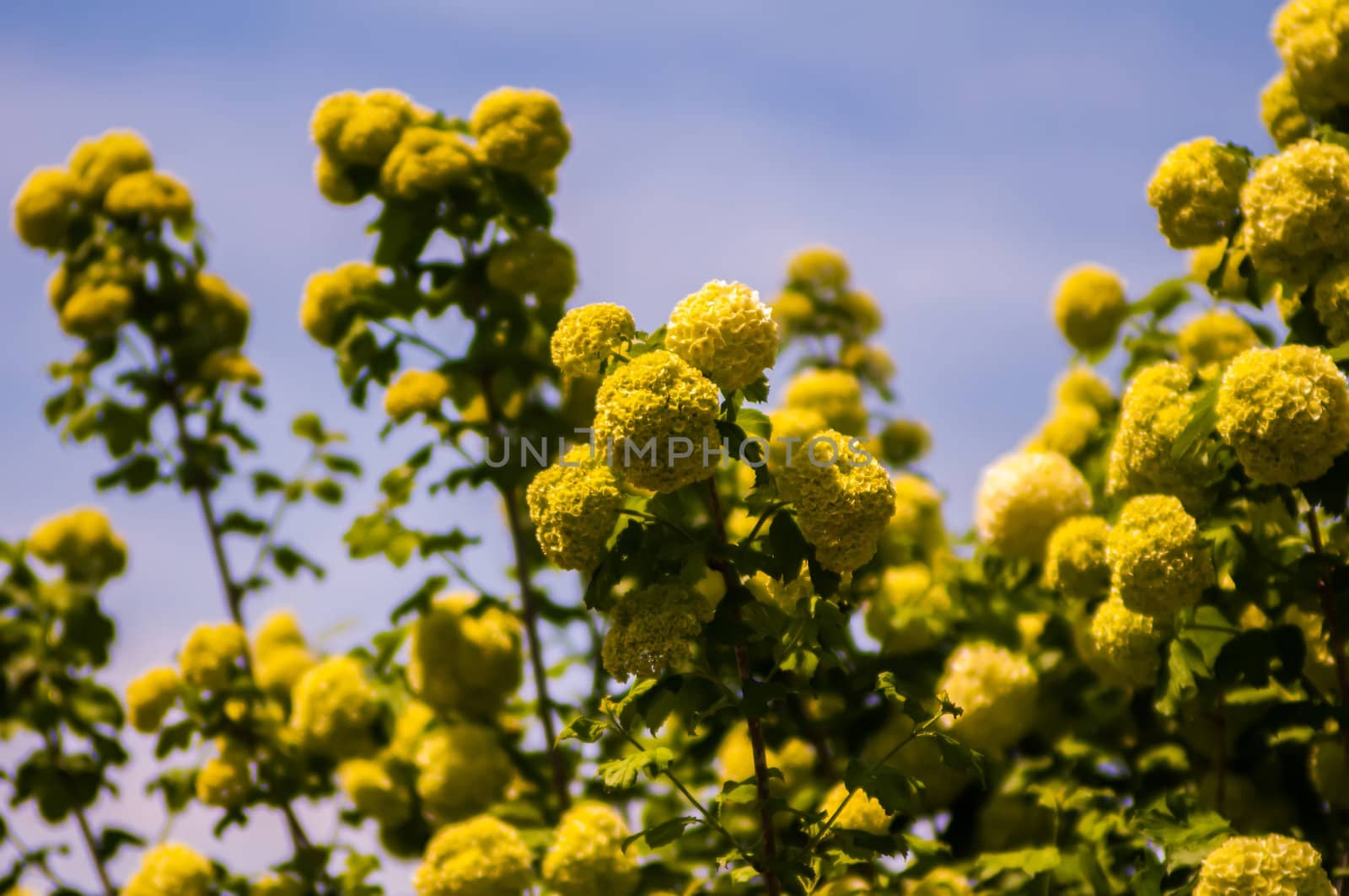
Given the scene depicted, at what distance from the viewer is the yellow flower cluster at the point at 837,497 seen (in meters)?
2.70

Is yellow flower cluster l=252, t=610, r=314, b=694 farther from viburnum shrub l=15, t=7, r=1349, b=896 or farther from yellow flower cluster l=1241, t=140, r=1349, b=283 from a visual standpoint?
yellow flower cluster l=1241, t=140, r=1349, b=283

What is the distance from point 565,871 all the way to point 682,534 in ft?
4.32

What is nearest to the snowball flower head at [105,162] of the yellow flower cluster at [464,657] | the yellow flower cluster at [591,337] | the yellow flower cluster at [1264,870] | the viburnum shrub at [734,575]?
the viburnum shrub at [734,575]

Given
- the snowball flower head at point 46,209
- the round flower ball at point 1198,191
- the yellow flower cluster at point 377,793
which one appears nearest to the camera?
the round flower ball at point 1198,191

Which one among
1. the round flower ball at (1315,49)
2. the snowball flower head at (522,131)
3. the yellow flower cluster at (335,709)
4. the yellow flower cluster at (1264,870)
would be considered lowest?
the yellow flower cluster at (1264,870)

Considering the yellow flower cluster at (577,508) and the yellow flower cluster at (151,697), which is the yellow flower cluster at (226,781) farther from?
the yellow flower cluster at (577,508)

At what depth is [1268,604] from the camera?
377 centimetres

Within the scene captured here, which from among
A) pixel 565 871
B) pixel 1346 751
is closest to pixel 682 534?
pixel 565 871

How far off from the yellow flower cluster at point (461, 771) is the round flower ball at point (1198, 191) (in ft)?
8.53

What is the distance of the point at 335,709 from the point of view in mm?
4656

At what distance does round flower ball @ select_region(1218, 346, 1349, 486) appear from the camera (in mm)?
3098

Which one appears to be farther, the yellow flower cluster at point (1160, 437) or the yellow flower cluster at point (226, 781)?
the yellow flower cluster at point (226, 781)

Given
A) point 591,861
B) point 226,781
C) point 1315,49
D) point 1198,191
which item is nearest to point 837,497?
point 591,861

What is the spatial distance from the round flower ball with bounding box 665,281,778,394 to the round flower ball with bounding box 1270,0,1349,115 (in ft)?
6.49
